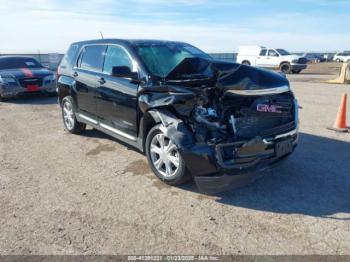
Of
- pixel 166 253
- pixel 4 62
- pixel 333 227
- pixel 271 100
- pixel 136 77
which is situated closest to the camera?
pixel 166 253

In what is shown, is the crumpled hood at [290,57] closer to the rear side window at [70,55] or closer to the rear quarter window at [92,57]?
the rear side window at [70,55]

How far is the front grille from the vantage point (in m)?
10.7

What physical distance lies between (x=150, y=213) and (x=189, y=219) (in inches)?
17.6

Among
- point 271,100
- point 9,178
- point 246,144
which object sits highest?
point 271,100

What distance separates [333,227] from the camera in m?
3.20

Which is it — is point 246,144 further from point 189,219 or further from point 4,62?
point 4,62

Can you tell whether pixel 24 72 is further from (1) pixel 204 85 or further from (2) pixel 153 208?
(2) pixel 153 208

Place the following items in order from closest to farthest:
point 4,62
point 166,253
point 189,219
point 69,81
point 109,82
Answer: point 166,253
point 189,219
point 109,82
point 69,81
point 4,62

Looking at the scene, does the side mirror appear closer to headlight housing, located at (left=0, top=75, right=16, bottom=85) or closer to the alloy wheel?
the alloy wheel

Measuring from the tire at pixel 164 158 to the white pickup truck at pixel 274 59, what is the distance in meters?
21.4

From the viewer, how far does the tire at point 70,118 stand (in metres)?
6.53

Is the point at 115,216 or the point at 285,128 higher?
the point at 285,128

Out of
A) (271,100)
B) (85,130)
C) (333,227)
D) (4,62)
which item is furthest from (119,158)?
(4,62)

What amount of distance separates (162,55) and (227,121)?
6.10 feet
